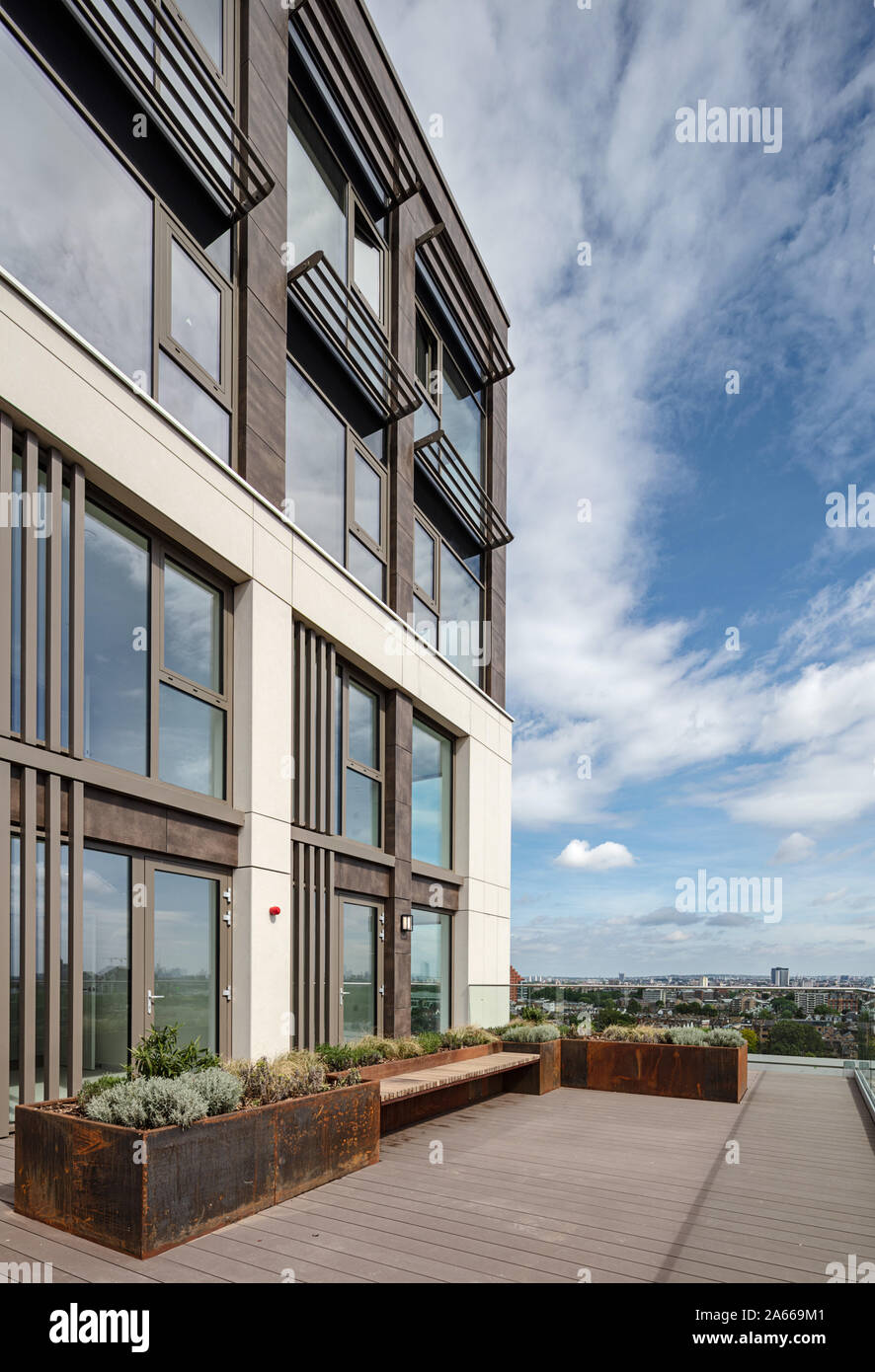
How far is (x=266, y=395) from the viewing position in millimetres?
10789

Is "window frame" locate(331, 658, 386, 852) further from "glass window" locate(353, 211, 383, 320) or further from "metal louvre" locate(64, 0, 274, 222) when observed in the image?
"metal louvre" locate(64, 0, 274, 222)

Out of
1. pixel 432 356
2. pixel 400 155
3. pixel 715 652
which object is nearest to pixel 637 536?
pixel 715 652

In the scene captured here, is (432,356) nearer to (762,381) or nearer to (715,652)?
(762,381)

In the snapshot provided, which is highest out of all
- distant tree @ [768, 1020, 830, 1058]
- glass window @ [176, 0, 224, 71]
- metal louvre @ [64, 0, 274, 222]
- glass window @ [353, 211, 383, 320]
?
glass window @ [176, 0, 224, 71]

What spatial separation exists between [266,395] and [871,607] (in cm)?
1939

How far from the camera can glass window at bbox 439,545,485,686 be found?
56.2 ft

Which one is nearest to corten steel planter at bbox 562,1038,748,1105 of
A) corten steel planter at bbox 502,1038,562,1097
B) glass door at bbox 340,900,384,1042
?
corten steel planter at bbox 502,1038,562,1097

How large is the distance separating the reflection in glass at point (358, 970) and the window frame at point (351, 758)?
0.95 m

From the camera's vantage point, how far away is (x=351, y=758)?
42.7ft

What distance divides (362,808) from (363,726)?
3.88 feet

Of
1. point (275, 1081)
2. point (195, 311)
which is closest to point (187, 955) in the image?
point (275, 1081)

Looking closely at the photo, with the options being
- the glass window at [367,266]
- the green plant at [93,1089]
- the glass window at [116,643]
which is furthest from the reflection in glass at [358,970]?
the glass window at [367,266]

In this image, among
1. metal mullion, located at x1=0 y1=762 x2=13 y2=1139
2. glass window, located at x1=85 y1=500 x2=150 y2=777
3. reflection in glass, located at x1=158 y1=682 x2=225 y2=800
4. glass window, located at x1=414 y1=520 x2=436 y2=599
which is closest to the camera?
metal mullion, located at x1=0 y1=762 x2=13 y2=1139

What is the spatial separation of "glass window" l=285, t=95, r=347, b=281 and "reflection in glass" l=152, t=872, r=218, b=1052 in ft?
25.3
